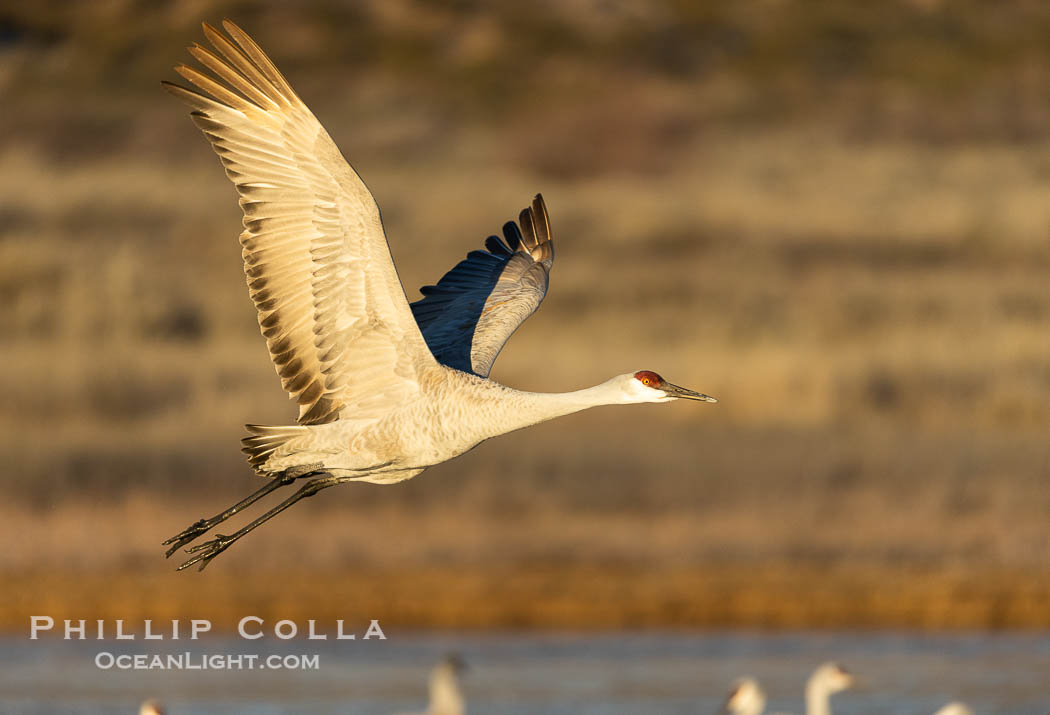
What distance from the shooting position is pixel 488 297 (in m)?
16.2

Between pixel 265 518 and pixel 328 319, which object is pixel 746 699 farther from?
pixel 328 319

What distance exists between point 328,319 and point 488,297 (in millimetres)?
2451

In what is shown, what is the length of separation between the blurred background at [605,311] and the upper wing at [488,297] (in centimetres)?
762

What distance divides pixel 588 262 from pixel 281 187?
34.4 metres

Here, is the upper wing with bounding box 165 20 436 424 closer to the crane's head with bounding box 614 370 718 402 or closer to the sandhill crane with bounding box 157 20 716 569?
the sandhill crane with bounding box 157 20 716 569

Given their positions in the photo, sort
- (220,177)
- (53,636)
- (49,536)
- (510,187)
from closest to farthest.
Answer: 1. (53,636)
2. (49,536)
3. (220,177)
4. (510,187)

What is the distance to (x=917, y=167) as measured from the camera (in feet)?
198

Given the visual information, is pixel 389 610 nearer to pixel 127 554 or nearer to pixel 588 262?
pixel 127 554

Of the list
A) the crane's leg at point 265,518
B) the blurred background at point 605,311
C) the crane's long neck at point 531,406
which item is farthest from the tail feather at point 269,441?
the blurred background at point 605,311

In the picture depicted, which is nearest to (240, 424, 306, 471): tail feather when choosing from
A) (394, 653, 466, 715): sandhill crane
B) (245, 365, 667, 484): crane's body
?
(245, 365, 667, 484): crane's body

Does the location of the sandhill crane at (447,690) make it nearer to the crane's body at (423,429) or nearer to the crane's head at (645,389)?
the crane's body at (423,429)

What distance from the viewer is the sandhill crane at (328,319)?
13547mm

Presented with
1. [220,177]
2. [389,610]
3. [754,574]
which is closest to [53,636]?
[389,610]

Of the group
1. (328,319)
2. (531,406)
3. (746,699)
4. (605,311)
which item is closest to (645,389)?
(531,406)
